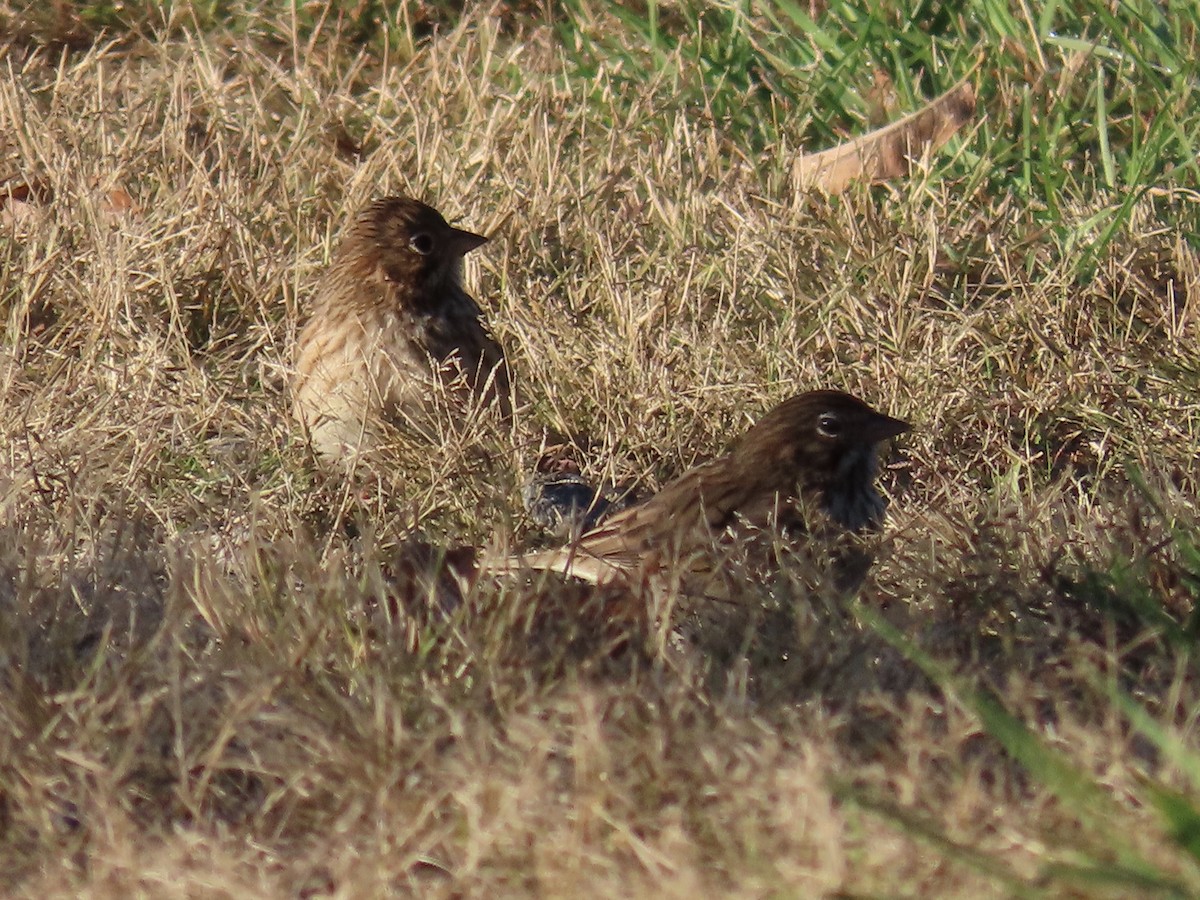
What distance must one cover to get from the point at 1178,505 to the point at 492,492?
5.15 feet

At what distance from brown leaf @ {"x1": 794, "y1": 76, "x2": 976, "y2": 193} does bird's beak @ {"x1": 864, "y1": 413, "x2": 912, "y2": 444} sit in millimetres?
1476

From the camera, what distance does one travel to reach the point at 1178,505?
15.7ft

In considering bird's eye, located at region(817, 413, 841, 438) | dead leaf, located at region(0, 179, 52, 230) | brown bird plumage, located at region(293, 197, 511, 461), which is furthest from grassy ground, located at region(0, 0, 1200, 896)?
bird's eye, located at region(817, 413, 841, 438)

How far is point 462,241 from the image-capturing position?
6523 mm

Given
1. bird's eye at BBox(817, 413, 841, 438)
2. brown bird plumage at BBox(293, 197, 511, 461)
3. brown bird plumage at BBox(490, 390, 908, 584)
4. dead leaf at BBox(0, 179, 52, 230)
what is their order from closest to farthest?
brown bird plumage at BBox(490, 390, 908, 584), bird's eye at BBox(817, 413, 841, 438), brown bird plumage at BBox(293, 197, 511, 461), dead leaf at BBox(0, 179, 52, 230)

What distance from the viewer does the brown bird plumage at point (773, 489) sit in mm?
4895

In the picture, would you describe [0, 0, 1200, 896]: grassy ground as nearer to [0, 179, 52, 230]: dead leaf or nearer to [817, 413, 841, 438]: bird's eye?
[0, 179, 52, 230]: dead leaf

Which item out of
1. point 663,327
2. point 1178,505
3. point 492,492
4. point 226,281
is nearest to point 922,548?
point 1178,505

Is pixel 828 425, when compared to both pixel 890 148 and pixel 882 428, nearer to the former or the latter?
pixel 882 428

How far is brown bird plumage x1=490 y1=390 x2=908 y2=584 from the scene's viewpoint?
4895mm

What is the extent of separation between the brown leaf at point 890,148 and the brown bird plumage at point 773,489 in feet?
5.00

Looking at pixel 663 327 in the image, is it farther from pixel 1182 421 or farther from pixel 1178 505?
pixel 1178 505

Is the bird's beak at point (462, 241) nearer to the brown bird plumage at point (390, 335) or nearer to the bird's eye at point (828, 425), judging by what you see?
the brown bird plumage at point (390, 335)

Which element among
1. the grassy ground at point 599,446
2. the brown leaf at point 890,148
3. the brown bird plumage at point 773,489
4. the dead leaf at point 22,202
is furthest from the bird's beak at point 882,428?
the dead leaf at point 22,202
